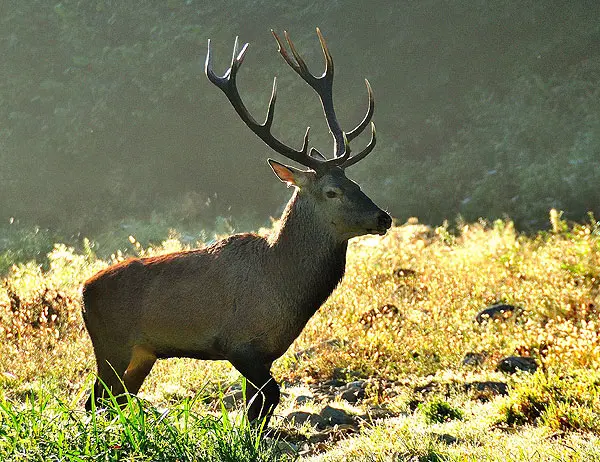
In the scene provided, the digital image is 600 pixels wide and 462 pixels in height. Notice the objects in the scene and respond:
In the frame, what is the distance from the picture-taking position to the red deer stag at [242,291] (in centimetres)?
579

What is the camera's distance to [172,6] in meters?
28.9

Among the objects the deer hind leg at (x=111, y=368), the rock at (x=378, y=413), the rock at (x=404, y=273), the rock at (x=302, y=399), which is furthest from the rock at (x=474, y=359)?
the deer hind leg at (x=111, y=368)

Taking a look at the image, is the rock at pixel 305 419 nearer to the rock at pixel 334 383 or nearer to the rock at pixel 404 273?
the rock at pixel 334 383

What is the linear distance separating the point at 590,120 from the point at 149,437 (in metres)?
20.7

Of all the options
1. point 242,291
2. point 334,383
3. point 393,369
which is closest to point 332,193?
point 242,291

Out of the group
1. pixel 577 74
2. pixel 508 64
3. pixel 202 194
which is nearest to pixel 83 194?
pixel 202 194

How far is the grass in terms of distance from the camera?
4.21 meters

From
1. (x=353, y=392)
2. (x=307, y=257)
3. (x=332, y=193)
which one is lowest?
(x=353, y=392)

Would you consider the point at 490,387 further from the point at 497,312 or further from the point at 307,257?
the point at 497,312

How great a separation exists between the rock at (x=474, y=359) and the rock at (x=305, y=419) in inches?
75.3

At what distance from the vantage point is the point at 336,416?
657cm

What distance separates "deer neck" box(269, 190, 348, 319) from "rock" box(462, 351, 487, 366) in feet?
7.83

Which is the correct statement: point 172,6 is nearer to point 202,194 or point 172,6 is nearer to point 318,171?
point 202,194

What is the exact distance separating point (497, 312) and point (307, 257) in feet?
12.6
